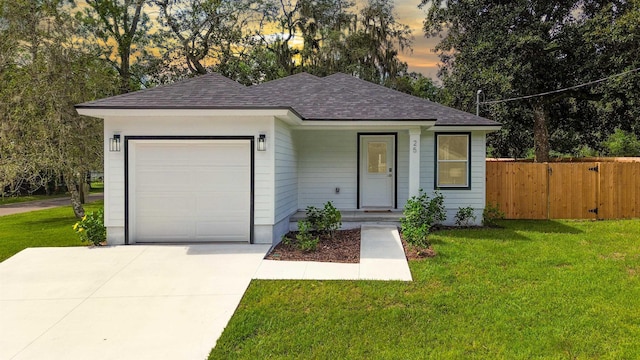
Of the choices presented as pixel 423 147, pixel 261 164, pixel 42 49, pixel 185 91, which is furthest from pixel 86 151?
pixel 423 147

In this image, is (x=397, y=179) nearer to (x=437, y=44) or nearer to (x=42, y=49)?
A: (x=42, y=49)

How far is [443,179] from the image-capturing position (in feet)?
34.3

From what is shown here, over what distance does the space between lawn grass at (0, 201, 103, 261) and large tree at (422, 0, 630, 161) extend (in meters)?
16.9

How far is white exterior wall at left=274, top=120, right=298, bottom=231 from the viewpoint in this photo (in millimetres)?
7934

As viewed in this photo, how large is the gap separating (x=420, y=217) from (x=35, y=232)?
10.1 meters

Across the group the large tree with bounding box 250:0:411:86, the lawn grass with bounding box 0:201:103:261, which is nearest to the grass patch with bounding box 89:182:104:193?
the lawn grass with bounding box 0:201:103:261

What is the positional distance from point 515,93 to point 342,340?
18255 millimetres

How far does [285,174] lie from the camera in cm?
882

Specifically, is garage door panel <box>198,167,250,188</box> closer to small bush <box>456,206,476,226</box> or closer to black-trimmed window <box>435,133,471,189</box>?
black-trimmed window <box>435,133,471,189</box>

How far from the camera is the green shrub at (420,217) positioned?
23.5ft

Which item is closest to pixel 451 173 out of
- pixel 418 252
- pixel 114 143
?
pixel 418 252

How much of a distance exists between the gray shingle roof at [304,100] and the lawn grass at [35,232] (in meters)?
3.59

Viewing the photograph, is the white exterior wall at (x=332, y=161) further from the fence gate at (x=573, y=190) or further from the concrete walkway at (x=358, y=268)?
the fence gate at (x=573, y=190)

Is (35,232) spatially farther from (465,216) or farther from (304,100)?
(465,216)
